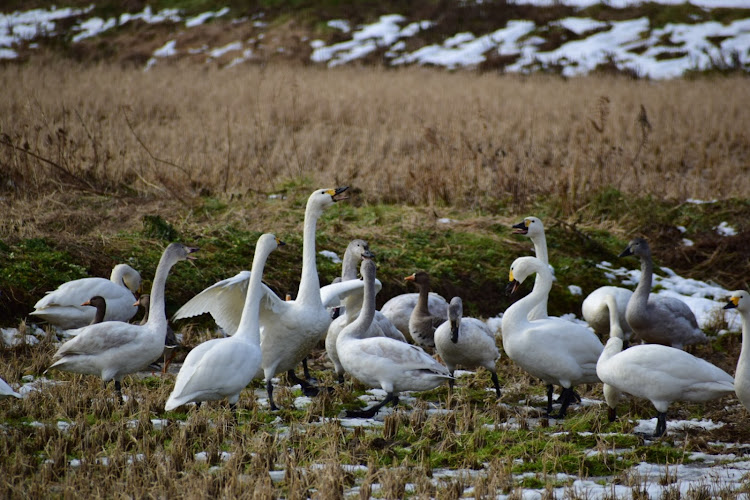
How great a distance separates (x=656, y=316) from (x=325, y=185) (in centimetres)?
568

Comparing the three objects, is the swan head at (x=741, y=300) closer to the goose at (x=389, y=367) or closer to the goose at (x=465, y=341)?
the goose at (x=465, y=341)

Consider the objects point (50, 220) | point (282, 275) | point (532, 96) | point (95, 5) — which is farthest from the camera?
point (95, 5)

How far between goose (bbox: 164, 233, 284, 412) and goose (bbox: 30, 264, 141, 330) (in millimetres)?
1873

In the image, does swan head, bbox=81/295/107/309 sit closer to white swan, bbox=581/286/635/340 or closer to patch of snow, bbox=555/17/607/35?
white swan, bbox=581/286/635/340

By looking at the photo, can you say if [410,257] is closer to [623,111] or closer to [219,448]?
[219,448]

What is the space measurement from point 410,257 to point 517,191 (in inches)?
120

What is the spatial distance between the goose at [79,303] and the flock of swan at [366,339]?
1 cm

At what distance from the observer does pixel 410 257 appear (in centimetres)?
941

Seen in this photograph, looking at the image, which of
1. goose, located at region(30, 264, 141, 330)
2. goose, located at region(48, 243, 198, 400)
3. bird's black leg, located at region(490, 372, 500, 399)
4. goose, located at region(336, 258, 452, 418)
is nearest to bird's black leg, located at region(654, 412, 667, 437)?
bird's black leg, located at region(490, 372, 500, 399)

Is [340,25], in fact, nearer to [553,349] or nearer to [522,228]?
[522,228]

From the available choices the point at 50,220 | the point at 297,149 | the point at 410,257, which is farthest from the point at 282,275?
the point at 297,149

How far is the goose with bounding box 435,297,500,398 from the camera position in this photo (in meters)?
6.42

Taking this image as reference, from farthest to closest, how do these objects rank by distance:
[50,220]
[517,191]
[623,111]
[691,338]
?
[623,111]
[517,191]
[50,220]
[691,338]

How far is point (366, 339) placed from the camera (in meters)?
6.14
